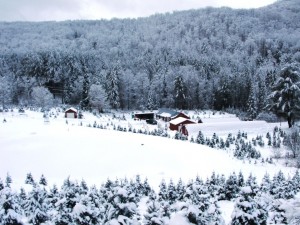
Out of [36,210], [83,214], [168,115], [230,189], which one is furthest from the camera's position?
[168,115]

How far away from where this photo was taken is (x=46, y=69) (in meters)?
82.1

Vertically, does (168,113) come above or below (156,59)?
below

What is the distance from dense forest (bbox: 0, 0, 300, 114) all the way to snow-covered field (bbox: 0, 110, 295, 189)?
28357mm

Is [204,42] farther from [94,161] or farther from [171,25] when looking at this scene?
[94,161]

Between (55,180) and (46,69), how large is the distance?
6220 centimetres

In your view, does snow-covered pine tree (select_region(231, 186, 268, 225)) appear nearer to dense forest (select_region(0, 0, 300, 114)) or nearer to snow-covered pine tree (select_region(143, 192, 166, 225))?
snow-covered pine tree (select_region(143, 192, 166, 225))

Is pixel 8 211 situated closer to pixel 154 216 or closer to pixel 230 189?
pixel 154 216

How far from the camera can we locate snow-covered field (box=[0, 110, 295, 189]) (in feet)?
84.3

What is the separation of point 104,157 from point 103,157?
3.2 inches

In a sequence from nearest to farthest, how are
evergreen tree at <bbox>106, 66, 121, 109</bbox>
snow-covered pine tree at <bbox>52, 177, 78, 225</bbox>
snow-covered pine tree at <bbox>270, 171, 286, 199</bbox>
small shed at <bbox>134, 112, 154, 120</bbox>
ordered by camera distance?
snow-covered pine tree at <bbox>52, 177, 78, 225</bbox>
snow-covered pine tree at <bbox>270, 171, 286, 199</bbox>
small shed at <bbox>134, 112, 154, 120</bbox>
evergreen tree at <bbox>106, 66, 121, 109</bbox>

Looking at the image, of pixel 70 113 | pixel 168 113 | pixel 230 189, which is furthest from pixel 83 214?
pixel 168 113

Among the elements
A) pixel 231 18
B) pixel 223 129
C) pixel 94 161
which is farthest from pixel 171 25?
pixel 94 161

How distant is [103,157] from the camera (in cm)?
2897

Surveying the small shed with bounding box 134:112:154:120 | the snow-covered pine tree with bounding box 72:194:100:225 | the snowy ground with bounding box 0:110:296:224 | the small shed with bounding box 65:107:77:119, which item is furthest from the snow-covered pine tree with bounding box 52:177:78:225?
the small shed with bounding box 134:112:154:120
